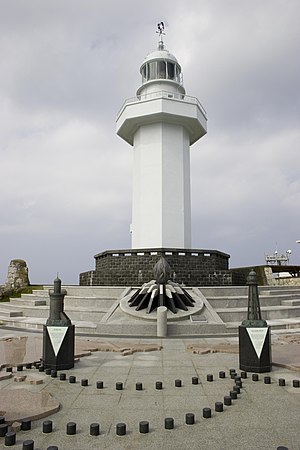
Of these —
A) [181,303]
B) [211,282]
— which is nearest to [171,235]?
[211,282]

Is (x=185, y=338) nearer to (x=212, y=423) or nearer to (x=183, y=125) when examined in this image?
(x=212, y=423)

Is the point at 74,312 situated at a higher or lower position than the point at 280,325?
higher

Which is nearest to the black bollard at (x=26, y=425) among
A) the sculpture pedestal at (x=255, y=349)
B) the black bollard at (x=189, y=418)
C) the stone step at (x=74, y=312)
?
the black bollard at (x=189, y=418)

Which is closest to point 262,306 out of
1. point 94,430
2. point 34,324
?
point 34,324

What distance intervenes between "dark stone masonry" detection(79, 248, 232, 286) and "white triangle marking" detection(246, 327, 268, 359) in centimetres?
1319

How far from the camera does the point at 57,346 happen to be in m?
8.09

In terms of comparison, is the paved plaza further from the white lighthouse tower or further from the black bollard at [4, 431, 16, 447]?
the white lighthouse tower

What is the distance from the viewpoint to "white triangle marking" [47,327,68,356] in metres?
8.09

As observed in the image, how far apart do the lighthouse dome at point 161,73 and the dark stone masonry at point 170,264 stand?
12.8 m

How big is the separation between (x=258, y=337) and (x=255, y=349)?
25cm

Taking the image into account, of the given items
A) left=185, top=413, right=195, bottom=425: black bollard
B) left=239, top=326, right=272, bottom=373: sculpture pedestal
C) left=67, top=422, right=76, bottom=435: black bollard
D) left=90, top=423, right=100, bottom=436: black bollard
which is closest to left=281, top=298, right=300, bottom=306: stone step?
left=239, top=326, right=272, bottom=373: sculpture pedestal

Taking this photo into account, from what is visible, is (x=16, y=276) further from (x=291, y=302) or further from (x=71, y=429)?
(x=71, y=429)

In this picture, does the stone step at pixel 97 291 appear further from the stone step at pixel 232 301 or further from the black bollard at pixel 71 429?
the black bollard at pixel 71 429

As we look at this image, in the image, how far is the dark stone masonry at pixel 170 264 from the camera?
21.6 meters
